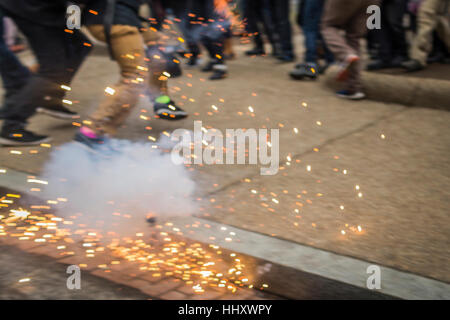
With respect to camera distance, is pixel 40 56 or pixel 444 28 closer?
pixel 40 56

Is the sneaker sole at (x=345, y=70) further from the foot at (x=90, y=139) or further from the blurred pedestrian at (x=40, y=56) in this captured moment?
the foot at (x=90, y=139)

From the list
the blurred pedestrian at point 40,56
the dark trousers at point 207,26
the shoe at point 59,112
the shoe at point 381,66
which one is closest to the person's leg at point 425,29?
the shoe at point 381,66

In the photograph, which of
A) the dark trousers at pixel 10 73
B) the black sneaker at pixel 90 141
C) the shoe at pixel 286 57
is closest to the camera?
the black sneaker at pixel 90 141

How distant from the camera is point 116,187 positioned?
13.1ft

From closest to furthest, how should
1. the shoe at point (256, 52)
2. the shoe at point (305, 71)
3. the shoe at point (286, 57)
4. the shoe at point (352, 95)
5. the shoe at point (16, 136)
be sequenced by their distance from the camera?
the shoe at point (16, 136), the shoe at point (352, 95), the shoe at point (305, 71), the shoe at point (286, 57), the shoe at point (256, 52)

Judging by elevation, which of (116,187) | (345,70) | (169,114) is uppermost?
(345,70)

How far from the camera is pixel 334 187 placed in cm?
402

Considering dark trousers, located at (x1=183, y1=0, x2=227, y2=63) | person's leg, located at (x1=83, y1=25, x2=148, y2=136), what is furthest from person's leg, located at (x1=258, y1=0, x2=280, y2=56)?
person's leg, located at (x1=83, y1=25, x2=148, y2=136)

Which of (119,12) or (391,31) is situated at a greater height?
(391,31)

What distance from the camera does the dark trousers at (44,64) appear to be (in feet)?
15.1

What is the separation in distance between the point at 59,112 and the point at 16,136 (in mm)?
722

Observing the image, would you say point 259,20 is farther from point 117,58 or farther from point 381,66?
point 117,58

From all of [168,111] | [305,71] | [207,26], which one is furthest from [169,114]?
[207,26]

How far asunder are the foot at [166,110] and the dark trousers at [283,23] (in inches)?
112
